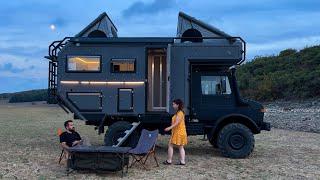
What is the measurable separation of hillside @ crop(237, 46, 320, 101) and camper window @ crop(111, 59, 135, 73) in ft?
83.2

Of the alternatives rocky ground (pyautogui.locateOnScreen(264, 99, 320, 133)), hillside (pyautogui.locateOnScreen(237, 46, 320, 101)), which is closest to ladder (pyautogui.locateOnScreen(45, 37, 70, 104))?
rocky ground (pyautogui.locateOnScreen(264, 99, 320, 133))

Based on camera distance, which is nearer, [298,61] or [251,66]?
[298,61]

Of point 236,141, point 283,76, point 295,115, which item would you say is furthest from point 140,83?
point 283,76

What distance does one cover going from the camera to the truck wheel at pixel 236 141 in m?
13.7

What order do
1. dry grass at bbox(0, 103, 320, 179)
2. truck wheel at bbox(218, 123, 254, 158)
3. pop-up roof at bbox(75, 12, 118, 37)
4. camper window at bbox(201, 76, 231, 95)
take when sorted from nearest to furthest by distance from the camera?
1. dry grass at bbox(0, 103, 320, 179)
2. truck wheel at bbox(218, 123, 254, 158)
3. camper window at bbox(201, 76, 231, 95)
4. pop-up roof at bbox(75, 12, 118, 37)

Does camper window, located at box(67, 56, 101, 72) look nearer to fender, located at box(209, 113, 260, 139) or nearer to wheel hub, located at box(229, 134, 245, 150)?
fender, located at box(209, 113, 260, 139)

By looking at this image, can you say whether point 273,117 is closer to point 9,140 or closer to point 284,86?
point 284,86

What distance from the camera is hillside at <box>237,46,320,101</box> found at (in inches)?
1547

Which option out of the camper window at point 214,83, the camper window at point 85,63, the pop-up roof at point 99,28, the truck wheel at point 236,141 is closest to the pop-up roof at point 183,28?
the pop-up roof at point 99,28

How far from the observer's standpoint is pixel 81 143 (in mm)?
12273

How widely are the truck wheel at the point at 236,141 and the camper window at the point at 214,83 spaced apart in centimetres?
107

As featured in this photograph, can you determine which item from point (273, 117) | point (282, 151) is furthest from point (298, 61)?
point (282, 151)

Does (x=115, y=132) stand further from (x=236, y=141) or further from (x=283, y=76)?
(x=283, y=76)

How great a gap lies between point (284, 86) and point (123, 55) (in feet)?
98.2
